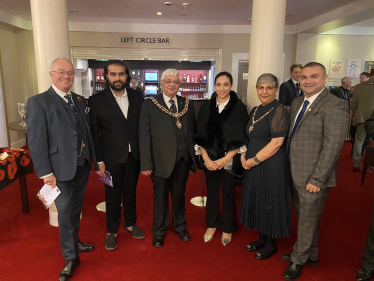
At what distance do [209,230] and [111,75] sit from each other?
74.4 inches

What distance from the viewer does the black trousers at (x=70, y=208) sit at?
215 centimetres

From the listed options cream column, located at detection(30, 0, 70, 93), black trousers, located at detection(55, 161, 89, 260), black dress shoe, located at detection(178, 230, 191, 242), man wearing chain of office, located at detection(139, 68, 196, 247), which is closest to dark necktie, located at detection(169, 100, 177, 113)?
man wearing chain of office, located at detection(139, 68, 196, 247)

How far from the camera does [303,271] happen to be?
2.33 m

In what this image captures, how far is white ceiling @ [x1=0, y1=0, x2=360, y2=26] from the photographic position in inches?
223

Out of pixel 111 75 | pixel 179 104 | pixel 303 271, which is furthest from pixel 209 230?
pixel 111 75

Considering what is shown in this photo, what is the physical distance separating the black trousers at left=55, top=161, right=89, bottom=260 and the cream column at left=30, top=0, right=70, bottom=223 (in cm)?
132

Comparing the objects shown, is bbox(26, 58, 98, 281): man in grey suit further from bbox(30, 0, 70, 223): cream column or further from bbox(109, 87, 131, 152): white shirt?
bbox(30, 0, 70, 223): cream column

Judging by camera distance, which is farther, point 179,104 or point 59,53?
point 59,53

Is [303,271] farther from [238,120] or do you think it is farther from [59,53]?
[59,53]

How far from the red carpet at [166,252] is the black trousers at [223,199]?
8.5 inches

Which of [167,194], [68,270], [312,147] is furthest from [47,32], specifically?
[312,147]

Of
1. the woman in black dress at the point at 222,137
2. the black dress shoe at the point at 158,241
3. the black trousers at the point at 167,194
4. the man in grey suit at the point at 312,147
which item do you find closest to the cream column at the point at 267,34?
the woman in black dress at the point at 222,137

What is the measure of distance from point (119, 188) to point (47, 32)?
1.91m

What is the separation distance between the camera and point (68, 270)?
87.7 inches
